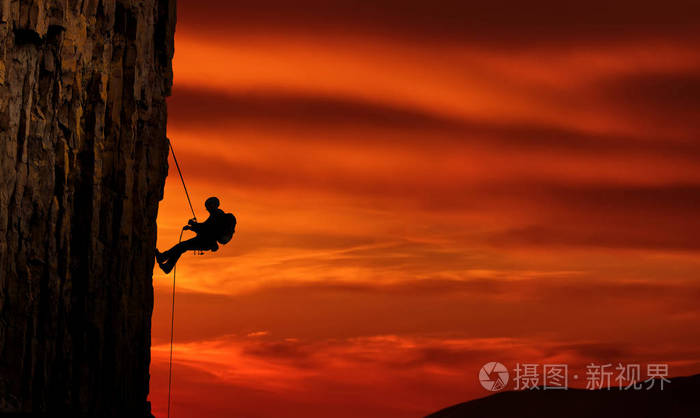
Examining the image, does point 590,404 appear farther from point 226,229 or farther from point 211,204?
point 211,204

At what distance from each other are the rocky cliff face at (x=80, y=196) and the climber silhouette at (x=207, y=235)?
55.6 inches

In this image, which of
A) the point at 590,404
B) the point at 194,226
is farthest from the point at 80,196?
the point at 590,404

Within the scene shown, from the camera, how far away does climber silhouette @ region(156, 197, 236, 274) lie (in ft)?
89.8

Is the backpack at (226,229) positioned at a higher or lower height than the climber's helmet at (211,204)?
lower

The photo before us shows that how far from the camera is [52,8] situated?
2169 cm

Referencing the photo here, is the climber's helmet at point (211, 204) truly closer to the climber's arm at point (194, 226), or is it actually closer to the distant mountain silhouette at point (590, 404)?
the climber's arm at point (194, 226)

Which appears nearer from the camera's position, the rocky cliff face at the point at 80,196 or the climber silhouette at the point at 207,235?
the rocky cliff face at the point at 80,196

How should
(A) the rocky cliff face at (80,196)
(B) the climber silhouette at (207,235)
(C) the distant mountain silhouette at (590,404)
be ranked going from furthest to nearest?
1. (C) the distant mountain silhouette at (590,404)
2. (B) the climber silhouette at (207,235)
3. (A) the rocky cliff face at (80,196)

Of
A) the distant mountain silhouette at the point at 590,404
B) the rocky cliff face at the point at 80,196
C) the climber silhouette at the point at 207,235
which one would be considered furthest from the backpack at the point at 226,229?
the distant mountain silhouette at the point at 590,404

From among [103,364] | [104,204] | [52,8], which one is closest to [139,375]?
[103,364]

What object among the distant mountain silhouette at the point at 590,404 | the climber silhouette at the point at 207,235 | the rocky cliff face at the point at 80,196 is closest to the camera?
the rocky cliff face at the point at 80,196

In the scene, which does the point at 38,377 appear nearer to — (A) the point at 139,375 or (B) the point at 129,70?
(A) the point at 139,375

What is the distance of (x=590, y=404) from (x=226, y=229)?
1905cm

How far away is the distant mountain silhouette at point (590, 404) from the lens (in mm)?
38656
